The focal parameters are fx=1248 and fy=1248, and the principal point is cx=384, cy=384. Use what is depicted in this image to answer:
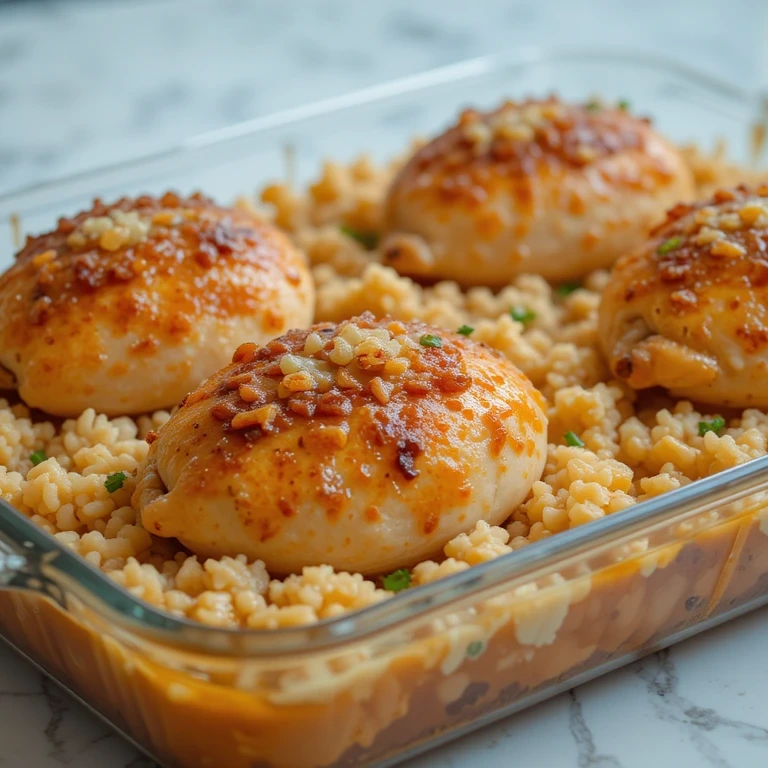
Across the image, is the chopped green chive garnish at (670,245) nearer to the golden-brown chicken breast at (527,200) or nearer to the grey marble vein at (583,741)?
the golden-brown chicken breast at (527,200)

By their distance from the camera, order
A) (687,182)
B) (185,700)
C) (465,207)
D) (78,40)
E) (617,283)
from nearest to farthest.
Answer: (185,700) → (617,283) → (465,207) → (687,182) → (78,40)

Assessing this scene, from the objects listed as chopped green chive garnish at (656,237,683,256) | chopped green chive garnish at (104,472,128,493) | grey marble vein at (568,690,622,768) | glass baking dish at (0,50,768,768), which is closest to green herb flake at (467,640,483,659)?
glass baking dish at (0,50,768,768)

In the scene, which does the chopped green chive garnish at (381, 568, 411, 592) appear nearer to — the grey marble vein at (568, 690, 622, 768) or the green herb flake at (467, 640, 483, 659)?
the green herb flake at (467, 640, 483, 659)

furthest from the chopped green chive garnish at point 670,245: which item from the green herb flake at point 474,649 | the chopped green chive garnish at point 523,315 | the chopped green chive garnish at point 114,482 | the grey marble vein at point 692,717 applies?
the chopped green chive garnish at point 114,482

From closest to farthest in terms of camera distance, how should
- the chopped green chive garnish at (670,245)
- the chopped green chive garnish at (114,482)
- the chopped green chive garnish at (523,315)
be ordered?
the chopped green chive garnish at (114,482) < the chopped green chive garnish at (670,245) < the chopped green chive garnish at (523,315)

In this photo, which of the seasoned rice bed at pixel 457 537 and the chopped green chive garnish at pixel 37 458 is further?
the chopped green chive garnish at pixel 37 458

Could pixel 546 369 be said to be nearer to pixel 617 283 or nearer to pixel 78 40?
pixel 617 283

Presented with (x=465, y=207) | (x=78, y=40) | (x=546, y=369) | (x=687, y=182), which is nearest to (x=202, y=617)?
(x=546, y=369)
